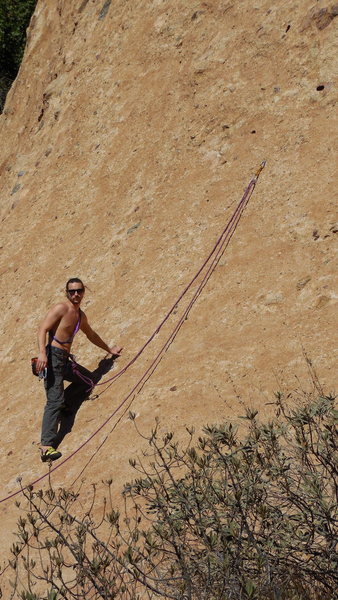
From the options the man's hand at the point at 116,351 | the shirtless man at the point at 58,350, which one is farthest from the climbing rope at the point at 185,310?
the shirtless man at the point at 58,350

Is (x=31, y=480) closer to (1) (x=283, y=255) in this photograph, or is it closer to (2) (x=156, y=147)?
(1) (x=283, y=255)

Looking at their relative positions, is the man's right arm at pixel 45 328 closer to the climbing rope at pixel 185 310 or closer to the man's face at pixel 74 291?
the man's face at pixel 74 291

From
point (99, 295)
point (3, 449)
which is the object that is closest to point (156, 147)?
point (99, 295)

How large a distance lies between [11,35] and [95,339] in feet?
56.2

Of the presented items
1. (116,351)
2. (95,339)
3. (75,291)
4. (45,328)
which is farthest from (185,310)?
(45,328)

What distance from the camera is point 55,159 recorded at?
35.9 feet

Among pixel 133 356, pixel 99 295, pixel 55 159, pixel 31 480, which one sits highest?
pixel 55 159

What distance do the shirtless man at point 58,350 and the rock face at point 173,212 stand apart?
0.28 metres

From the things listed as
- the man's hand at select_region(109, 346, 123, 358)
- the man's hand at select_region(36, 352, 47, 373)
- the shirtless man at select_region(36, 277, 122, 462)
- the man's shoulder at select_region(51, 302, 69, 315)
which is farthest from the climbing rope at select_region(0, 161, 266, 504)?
the man's shoulder at select_region(51, 302, 69, 315)

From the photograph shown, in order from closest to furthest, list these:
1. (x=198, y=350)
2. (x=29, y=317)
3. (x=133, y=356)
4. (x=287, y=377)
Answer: (x=287, y=377) → (x=198, y=350) → (x=133, y=356) → (x=29, y=317)

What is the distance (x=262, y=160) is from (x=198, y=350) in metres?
3.00

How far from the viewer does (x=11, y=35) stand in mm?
20031

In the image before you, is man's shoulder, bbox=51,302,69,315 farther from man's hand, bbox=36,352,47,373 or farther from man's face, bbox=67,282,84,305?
man's hand, bbox=36,352,47,373

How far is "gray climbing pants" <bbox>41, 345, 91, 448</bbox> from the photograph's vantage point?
5738 mm
